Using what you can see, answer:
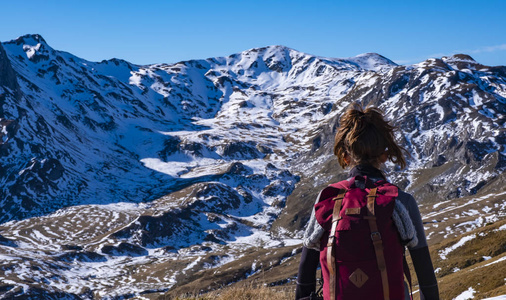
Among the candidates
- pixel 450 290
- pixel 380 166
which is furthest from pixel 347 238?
pixel 450 290

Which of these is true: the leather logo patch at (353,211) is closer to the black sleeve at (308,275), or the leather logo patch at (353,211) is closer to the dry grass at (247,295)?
the black sleeve at (308,275)

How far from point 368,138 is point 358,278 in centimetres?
186

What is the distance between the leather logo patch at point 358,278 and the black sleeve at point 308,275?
0.76m

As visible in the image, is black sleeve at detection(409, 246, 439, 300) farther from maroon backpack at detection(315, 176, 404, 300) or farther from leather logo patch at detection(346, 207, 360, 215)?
leather logo patch at detection(346, 207, 360, 215)

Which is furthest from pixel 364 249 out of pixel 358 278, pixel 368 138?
pixel 368 138

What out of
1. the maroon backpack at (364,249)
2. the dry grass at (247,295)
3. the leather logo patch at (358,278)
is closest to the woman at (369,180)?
the maroon backpack at (364,249)

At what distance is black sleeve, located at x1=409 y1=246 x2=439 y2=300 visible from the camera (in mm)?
6105

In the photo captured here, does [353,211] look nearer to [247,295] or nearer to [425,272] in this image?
[425,272]

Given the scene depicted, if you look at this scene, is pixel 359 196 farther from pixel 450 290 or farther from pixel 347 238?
pixel 450 290

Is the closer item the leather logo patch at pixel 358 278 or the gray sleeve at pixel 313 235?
the leather logo patch at pixel 358 278

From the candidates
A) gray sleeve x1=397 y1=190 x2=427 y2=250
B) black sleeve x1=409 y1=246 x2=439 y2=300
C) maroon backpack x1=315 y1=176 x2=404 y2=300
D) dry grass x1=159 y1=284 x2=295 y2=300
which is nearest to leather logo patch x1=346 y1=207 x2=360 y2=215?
maroon backpack x1=315 y1=176 x2=404 y2=300

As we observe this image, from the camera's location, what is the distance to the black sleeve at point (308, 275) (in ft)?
21.4

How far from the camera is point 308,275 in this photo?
6.53m

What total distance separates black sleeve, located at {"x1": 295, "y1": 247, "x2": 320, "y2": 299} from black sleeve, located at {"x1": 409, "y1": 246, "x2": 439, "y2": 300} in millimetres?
1241
